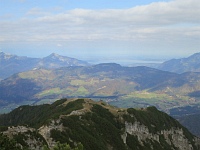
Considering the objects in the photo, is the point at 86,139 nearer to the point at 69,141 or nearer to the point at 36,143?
the point at 69,141

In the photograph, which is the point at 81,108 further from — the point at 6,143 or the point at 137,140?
the point at 6,143

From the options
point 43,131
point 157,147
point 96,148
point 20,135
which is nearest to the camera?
point 20,135

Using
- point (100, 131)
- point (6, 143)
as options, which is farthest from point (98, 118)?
point (6, 143)

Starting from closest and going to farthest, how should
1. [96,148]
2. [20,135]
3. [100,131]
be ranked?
[20,135]
[96,148]
[100,131]

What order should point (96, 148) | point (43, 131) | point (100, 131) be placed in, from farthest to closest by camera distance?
point (100, 131) < point (96, 148) < point (43, 131)

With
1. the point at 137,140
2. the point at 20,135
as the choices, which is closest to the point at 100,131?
the point at 137,140

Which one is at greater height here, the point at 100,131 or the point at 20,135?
the point at 20,135

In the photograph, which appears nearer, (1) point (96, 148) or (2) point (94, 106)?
(1) point (96, 148)

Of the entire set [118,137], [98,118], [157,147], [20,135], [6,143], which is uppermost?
[6,143]

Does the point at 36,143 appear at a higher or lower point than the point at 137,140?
higher
